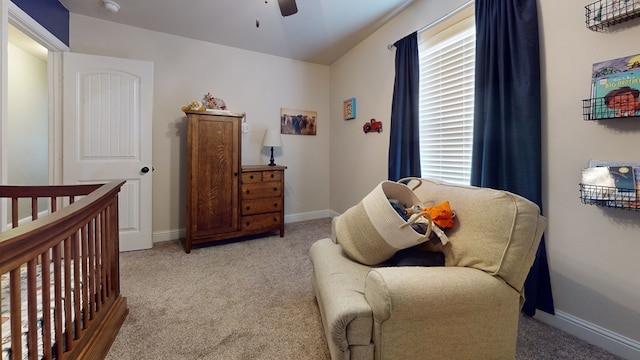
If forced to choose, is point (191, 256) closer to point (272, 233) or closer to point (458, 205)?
point (272, 233)

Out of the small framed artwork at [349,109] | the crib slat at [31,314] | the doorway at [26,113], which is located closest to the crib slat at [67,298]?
the crib slat at [31,314]

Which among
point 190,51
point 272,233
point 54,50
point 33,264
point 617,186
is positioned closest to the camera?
point 33,264

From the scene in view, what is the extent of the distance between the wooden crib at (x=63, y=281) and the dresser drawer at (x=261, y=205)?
4.79 feet

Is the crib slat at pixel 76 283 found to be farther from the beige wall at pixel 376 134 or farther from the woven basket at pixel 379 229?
the beige wall at pixel 376 134

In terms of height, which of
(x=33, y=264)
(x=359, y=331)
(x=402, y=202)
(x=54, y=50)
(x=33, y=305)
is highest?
(x=54, y=50)

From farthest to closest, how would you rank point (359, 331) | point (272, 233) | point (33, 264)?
point (272, 233)
point (359, 331)
point (33, 264)

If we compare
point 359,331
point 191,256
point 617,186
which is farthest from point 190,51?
point 617,186

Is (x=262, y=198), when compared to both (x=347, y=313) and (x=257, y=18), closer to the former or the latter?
(x=257, y=18)

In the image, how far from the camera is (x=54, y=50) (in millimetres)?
2613

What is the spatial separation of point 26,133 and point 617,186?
236 inches

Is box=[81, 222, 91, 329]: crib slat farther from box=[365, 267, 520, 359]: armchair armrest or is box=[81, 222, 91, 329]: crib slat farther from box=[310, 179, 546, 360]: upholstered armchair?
box=[365, 267, 520, 359]: armchair armrest

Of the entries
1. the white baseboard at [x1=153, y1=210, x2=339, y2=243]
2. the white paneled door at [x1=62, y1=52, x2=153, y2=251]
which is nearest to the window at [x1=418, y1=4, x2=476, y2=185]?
the white baseboard at [x1=153, y1=210, x2=339, y2=243]

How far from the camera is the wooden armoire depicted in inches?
111

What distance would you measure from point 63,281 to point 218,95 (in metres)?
2.65
